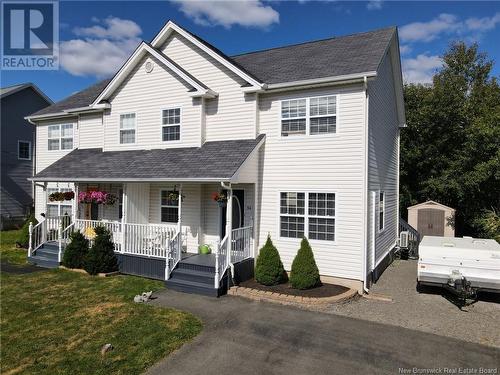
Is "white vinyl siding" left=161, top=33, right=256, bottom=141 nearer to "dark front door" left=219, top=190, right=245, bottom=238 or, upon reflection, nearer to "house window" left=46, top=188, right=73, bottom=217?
"dark front door" left=219, top=190, right=245, bottom=238

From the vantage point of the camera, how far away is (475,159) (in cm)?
1842

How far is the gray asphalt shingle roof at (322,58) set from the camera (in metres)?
10.8

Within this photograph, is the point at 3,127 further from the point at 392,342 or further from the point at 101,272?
the point at 392,342

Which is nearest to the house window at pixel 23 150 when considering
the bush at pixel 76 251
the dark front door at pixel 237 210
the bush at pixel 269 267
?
the bush at pixel 76 251

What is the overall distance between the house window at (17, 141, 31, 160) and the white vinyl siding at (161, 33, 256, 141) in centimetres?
1797

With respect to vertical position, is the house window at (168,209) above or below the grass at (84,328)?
above

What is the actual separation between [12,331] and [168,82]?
30.8ft

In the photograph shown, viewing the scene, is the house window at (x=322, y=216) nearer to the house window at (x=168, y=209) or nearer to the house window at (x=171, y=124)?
the house window at (x=168, y=209)

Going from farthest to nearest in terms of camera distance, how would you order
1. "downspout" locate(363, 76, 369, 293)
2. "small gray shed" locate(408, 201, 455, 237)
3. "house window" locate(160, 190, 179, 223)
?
"small gray shed" locate(408, 201, 455, 237), "house window" locate(160, 190, 179, 223), "downspout" locate(363, 76, 369, 293)

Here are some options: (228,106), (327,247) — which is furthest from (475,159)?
(228,106)

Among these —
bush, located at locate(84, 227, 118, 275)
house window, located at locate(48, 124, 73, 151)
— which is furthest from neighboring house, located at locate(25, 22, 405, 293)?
house window, located at locate(48, 124, 73, 151)

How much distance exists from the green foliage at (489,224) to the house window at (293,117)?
10991mm

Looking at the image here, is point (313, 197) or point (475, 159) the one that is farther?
point (475, 159)

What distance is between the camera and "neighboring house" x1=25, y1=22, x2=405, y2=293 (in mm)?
10367
